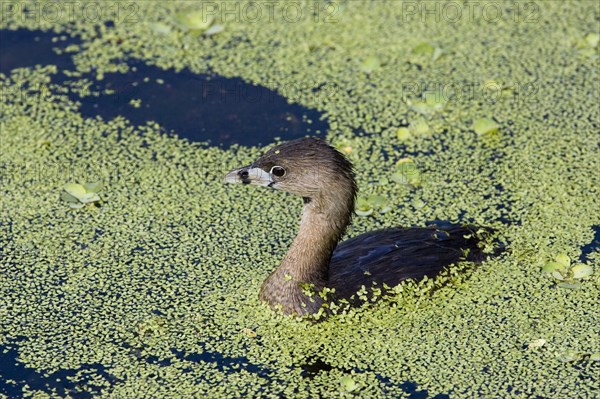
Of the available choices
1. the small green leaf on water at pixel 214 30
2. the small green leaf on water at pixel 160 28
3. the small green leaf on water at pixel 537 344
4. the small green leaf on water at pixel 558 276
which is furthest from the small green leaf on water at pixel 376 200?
the small green leaf on water at pixel 160 28

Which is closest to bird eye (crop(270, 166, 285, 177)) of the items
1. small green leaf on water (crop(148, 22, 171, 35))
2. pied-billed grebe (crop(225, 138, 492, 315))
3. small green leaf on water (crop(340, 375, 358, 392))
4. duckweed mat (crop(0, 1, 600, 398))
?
pied-billed grebe (crop(225, 138, 492, 315))

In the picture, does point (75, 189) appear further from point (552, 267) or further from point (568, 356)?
point (568, 356)

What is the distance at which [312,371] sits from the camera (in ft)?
22.1

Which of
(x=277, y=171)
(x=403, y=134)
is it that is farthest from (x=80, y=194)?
(x=403, y=134)

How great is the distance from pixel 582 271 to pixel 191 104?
3.48 m

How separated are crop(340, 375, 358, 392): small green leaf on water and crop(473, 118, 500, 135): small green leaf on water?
3.03 metres

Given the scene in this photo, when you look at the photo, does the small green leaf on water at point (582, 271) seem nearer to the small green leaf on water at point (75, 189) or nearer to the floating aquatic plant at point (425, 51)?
the floating aquatic plant at point (425, 51)

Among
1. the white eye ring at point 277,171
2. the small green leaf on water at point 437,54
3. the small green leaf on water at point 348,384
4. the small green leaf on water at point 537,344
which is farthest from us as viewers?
the small green leaf on water at point 437,54

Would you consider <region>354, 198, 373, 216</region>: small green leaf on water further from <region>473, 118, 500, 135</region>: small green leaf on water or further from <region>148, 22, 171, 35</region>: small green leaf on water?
<region>148, 22, 171, 35</region>: small green leaf on water

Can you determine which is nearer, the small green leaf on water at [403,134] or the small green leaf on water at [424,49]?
the small green leaf on water at [403,134]

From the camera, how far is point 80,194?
27.1ft

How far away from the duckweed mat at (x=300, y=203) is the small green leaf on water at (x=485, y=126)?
0.01m

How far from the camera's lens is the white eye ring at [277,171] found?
709 cm

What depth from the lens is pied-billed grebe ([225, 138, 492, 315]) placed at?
6.99 metres
